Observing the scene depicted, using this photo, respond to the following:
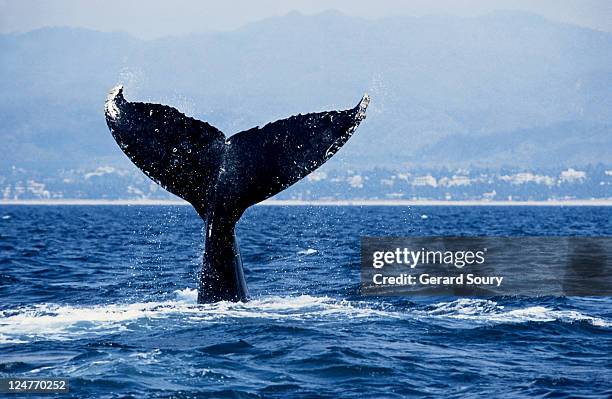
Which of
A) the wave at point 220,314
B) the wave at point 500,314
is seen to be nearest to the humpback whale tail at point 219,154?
the wave at point 220,314

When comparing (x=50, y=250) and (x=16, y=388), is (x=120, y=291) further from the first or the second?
(x=50, y=250)

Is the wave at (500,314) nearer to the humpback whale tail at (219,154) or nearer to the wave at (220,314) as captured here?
the wave at (220,314)

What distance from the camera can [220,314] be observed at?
11.1 metres

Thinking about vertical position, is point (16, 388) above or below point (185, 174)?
below

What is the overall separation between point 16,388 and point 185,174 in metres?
3.23

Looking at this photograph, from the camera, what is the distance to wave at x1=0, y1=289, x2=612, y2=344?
35.2 feet

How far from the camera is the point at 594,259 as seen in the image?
78.4ft

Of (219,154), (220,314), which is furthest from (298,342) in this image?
(219,154)

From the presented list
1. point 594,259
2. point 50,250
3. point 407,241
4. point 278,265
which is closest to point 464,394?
point 278,265

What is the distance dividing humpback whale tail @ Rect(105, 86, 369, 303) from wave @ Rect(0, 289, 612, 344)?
95cm

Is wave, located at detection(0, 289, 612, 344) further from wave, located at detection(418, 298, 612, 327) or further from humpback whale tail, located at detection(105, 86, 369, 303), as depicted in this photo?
humpback whale tail, located at detection(105, 86, 369, 303)

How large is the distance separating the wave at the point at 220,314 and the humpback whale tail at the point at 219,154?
0.95 m

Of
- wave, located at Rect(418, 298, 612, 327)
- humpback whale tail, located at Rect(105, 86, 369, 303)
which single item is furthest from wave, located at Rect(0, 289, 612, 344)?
humpback whale tail, located at Rect(105, 86, 369, 303)

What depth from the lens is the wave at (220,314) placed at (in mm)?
10742
